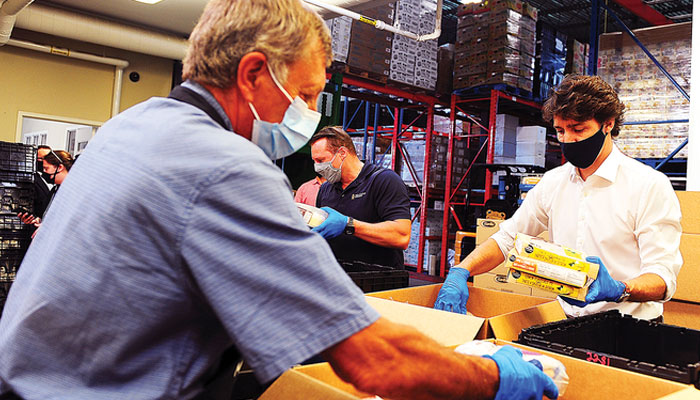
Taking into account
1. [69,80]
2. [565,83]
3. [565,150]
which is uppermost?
[69,80]

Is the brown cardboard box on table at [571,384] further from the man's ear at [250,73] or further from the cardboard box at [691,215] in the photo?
the cardboard box at [691,215]

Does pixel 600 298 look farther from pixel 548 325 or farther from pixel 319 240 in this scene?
pixel 319 240

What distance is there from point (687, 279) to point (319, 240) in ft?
9.09

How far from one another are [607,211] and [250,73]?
71.2 inches

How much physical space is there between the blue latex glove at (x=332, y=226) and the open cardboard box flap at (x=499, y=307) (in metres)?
0.79

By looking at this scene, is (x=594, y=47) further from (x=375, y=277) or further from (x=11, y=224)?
(x=11, y=224)

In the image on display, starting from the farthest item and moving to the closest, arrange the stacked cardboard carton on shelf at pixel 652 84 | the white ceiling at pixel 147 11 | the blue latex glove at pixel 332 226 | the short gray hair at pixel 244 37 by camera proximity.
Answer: the white ceiling at pixel 147 11 < the stacked cardboard carton on shelf at pixel 652 84 < the blue latex glove at pixel 332 226 < the short gray hair at pixel 244 37

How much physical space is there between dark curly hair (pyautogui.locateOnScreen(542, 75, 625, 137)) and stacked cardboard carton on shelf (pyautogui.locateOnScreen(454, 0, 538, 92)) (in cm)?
Result: 673

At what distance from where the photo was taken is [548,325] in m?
1.70

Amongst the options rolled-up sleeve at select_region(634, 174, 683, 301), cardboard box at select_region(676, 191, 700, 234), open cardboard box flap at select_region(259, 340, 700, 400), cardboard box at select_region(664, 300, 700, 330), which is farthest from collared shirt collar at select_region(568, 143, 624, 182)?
cardboard box at select_region(664, 300, 700, 330)

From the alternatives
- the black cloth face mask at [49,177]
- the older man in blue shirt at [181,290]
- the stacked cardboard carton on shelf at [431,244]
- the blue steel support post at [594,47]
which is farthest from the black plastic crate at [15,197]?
the blue steel support post at [594,47]

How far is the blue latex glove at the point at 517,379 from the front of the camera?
3.39 feet

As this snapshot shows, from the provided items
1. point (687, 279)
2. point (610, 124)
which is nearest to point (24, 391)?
point (610, 124)

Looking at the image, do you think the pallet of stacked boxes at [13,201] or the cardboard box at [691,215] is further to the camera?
the pallet of stacked boxes at [13,201]
